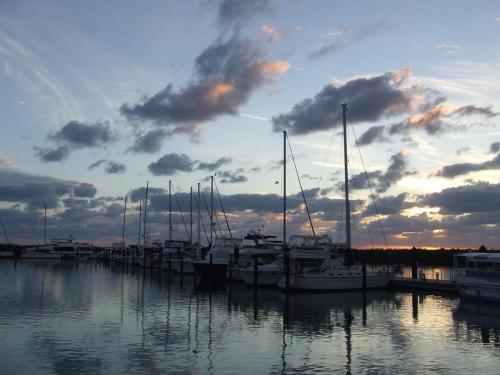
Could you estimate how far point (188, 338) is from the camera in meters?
27.6

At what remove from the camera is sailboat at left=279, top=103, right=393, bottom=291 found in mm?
52750

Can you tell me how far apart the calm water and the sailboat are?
4468 millimetres

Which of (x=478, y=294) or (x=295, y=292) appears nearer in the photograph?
(x=478, y=294)

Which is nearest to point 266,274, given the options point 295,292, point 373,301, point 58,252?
point 295,292

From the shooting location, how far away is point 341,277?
53.5 m

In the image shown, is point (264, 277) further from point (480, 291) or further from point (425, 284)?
point (480, 291)

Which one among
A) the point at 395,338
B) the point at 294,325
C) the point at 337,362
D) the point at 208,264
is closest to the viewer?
the point at 337,362

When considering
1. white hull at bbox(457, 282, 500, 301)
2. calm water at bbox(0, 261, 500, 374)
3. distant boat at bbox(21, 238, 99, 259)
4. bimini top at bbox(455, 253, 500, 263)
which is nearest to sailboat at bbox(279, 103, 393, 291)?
calm water at bbox(0, 261, 500, 374)

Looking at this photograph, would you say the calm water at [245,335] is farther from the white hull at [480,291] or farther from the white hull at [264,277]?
the white hull at [264,277]

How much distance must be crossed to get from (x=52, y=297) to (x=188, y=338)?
23.9 m

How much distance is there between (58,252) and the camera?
171500mm

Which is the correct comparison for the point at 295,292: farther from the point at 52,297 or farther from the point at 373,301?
the point at 52,297

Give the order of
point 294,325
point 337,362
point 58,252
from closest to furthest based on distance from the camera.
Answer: point 337,362
point 294,325
point 58,252

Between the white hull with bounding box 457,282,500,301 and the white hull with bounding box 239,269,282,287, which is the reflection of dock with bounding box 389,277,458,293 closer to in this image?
the white hull with bounding box 457,282,500,301
